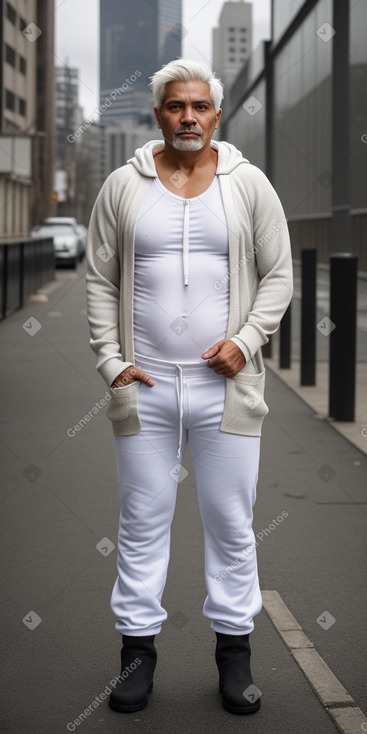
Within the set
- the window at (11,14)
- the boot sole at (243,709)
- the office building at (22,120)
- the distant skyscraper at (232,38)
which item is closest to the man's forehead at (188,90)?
the distant skyscraper at (232,38)

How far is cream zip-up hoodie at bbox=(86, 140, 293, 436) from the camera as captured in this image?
11.7 feet

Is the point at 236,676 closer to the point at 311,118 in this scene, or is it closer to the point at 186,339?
the point at 186,339

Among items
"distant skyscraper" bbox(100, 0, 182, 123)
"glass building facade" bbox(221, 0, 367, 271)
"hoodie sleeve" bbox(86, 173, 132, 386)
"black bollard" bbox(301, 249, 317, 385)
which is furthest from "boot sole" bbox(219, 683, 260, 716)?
"glass building facade" bbox(221, 0, 367, 271)

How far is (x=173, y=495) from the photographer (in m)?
3.74

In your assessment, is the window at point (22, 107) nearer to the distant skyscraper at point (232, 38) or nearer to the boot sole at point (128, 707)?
the distant skyscraper at point (232, 38)

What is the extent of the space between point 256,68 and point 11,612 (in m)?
46.8

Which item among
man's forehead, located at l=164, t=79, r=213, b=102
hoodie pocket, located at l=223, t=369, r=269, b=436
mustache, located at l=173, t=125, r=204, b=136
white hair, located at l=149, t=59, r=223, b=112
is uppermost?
white hair, located at l=149, t=59, r=223, b=112

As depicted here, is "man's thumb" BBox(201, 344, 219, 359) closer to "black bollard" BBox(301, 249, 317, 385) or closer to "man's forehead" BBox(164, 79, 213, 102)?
"man's forehead" BBox(164, 79, 213, 102)

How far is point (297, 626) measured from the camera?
4.40 metres

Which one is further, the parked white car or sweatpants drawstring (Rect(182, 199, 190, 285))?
the parked white car

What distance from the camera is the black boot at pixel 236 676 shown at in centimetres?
362

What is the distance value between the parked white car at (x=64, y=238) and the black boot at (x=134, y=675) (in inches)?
1283

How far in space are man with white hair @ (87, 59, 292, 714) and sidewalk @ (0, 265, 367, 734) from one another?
0.51ft

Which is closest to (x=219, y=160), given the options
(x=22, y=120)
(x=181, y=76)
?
(x=181, y=76)
